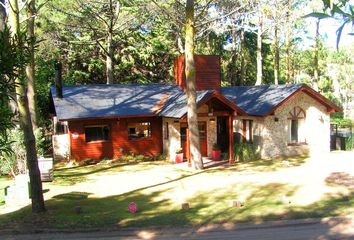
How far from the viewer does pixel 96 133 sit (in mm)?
23781

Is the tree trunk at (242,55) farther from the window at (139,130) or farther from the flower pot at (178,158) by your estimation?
the flower pot at (178,158)

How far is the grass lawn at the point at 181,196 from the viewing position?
35.0ft

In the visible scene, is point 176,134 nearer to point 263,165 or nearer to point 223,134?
point 223,134

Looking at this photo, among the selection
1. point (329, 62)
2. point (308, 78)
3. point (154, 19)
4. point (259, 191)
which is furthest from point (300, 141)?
point (308, 78)

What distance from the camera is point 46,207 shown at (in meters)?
12.6

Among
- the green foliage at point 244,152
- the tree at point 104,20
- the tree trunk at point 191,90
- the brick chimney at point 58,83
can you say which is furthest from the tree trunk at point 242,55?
the tree trunk at point 191,90

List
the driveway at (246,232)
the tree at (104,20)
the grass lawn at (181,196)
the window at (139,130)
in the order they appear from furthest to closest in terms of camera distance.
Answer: the tree at (104,20)
the window at (139,130)
the grass lawn at (181,196)
the driveway at (246,232)

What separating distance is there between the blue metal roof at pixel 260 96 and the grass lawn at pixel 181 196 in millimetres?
3284

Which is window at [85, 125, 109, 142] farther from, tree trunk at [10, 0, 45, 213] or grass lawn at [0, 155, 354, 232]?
tree trunk at [10, 0, 45, 213]

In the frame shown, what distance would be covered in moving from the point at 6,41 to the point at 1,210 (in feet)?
29.2

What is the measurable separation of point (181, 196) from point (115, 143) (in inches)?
416

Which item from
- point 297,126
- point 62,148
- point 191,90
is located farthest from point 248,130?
point 62,148

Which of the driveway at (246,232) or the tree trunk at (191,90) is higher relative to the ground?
the tree trunk at (191,90)

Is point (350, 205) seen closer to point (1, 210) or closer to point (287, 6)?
point (1, 210)
